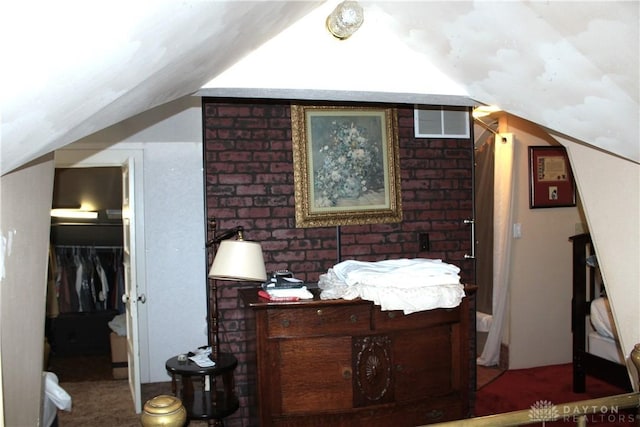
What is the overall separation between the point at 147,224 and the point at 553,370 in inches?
145

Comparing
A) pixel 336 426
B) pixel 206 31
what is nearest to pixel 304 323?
pixel 336 426

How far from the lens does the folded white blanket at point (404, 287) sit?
318 cm

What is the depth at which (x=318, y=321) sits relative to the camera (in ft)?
10.4

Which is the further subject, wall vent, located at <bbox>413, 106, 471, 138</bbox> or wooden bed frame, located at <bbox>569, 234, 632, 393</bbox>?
wooden bed frame, located at <bbox>569, 234, 632, 393</bbox>

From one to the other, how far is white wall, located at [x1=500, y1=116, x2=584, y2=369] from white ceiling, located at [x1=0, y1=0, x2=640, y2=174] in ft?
8.10

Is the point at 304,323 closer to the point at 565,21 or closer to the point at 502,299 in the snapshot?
the point at 565,21

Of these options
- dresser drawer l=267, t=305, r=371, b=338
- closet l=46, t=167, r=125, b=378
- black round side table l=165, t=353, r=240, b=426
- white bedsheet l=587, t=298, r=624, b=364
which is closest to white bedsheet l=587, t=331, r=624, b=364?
white bedsheet l=587, t=298, r=624, b=364

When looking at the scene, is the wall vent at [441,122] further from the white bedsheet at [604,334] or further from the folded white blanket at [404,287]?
the white bedsheet at [604,334]

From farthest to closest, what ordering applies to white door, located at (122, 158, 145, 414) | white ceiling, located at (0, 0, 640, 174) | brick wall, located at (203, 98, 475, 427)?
white door, located at (122, 158, 145, 414)
brick wall, located at (203, 98, 475, 427)
white ceiling, located at (0, 0, 640, 174)

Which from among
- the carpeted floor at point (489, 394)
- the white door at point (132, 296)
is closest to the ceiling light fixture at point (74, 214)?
the carpeted floor at point (489, 394)

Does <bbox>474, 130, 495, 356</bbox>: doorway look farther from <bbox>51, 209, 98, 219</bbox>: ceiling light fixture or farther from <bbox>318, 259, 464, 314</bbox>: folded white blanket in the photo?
<bbox>51, 209, 98, 219</bbox>: ceiling light fixture

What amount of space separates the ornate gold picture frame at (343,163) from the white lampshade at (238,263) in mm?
653

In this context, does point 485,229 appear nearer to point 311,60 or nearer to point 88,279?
point 311,60

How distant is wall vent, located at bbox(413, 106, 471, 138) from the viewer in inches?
155
